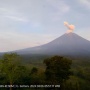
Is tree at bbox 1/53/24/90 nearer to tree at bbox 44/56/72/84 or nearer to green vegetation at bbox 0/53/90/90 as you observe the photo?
green vegetation at bbox 0/53/90/90

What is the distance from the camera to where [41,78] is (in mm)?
45125

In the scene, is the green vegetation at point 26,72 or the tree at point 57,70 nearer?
the green vegetation at point 26,72

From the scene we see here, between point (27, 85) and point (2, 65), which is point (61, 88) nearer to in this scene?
point (27, 85)

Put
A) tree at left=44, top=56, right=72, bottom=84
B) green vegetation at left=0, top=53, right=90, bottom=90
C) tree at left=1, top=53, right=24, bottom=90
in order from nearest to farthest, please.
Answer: tree at left=1, top=53, right=24, bottom=90 < green vegetation at left=0, top=53, right=90, bottom=90 < tree at left=44, top=56, right=72, bottom=84

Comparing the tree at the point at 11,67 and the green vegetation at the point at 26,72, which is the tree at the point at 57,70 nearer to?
the green vegetation at the point at 26,72

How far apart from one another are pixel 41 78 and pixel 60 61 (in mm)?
4916

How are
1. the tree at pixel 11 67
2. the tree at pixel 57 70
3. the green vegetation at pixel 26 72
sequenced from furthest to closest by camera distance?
1. the tree at pixel 57 70
2. the green vegetation at pixel 26 72
3. the tree at pixel 11 67

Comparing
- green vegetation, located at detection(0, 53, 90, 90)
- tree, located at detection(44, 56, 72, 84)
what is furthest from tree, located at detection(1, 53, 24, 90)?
tree, located at detection(44, 56, 72, 84)

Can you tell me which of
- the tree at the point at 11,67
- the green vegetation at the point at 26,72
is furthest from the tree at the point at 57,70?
the tree at the point at 11,67

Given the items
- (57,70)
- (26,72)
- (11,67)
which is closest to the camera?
(11,67)

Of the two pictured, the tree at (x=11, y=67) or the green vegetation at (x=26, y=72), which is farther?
the green vegetation at (x=26, y=72)

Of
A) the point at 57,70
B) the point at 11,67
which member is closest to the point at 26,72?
the point at 11,67

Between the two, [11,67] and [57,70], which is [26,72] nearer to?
[11,67]

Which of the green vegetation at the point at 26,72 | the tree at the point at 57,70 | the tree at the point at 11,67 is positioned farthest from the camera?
the tree at the point at 57,70
